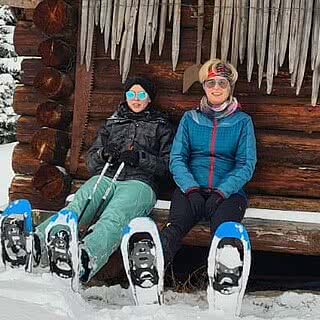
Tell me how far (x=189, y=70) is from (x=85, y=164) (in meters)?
1.28

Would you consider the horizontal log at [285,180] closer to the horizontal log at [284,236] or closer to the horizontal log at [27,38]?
the horizontal log at [284,236]

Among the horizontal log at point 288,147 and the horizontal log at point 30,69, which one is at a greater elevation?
the horizontal log at point 30,69

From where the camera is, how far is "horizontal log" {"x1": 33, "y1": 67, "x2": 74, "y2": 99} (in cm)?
579

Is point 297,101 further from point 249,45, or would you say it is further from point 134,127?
point 134,127

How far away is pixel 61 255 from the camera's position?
4.20 m

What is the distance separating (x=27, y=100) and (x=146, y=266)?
2715mm

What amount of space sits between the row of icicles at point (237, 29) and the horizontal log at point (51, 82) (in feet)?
1.26

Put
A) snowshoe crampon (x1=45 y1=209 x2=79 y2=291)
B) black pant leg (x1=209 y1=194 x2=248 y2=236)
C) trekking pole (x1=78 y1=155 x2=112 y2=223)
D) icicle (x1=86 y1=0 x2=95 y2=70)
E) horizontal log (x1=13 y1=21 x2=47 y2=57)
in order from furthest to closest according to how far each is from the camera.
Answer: horizontal log (x1=13 y1=21 x2=47 y2=57) → icicle (x1=86 y1=0 x2=95 y2=70) → trekking pole (x1=78 y1=155 x2=112 y2=223) → black pant leg (x1=209 y1=194 x2=248 y2=236) → snowshoe crampon (x1=45 y1=209 x2=79 y2=291)

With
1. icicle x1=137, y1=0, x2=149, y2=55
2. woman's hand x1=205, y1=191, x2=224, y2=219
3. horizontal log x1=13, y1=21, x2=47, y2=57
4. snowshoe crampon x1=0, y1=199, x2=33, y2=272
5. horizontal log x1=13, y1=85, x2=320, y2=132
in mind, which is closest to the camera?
snowshoe crampon x1=0, y1=199, x2=33, y2=272

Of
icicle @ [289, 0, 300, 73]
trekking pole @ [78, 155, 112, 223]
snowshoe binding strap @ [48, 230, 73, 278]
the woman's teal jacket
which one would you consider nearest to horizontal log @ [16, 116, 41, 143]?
trekking pole @ [78, 155, 112, 223]

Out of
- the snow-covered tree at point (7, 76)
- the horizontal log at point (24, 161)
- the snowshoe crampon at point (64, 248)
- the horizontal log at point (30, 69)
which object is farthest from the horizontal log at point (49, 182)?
the snow-covered tree at point (7, 76)

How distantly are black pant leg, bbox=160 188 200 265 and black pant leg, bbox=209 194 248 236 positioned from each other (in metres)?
0.16

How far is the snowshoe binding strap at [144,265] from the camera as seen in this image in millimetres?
4078

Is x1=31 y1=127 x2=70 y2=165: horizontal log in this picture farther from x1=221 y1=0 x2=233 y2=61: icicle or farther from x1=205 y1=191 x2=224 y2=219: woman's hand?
x1=205 y1=191 x2=224 y2=219: woman's hand
